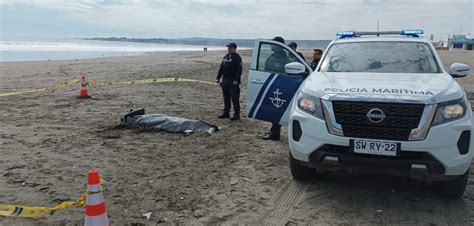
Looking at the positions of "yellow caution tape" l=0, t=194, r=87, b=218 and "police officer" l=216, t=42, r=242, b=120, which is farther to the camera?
"police officer" l=216, t=42, r=242, b=120

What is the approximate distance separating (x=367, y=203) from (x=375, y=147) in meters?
0.78

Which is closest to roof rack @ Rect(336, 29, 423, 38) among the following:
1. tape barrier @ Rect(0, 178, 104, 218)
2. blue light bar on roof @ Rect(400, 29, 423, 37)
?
blue light bar on roof @ Rect(400, 29, 423, 37)

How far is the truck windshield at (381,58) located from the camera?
541cm

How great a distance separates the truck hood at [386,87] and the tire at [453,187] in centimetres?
93

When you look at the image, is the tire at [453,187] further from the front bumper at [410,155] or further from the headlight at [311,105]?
the headlight at [311,105]

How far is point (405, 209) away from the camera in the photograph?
4.47 meters

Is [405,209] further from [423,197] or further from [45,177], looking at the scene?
[45,177]

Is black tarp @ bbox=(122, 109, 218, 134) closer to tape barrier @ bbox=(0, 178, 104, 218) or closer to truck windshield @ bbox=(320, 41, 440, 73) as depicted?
truck windshield @ bbox=(320, 41, 440, 73)

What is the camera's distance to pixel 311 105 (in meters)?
4.59

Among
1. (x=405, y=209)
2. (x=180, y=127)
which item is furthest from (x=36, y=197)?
(x=405, y=209)

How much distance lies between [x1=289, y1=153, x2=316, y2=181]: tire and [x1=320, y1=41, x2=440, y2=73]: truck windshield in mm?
1402

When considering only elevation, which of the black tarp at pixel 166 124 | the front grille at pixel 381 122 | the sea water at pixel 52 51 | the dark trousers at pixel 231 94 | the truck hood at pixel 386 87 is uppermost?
the truck hood at pixel 386 87

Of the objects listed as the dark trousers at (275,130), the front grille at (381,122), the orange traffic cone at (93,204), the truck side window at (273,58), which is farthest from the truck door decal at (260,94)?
the orange traffic cone at (93,204)

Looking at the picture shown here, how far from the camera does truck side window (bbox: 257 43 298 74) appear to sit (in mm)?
7023
